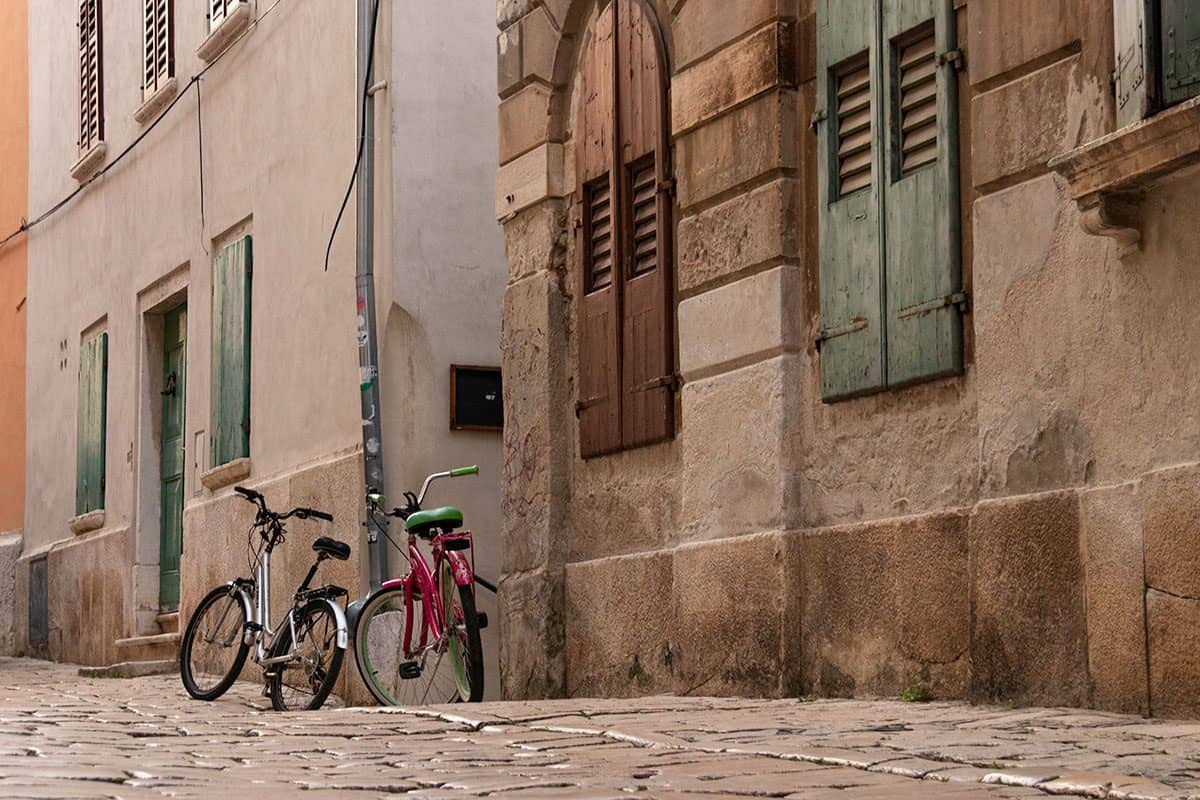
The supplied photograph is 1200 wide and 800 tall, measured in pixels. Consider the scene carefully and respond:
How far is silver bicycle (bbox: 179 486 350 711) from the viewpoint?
31.7 feet

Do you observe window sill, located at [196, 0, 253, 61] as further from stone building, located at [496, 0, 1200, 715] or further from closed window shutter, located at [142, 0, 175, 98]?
stone building, located at [496, 0, 1200, 715]

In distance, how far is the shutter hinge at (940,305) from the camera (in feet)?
23.9

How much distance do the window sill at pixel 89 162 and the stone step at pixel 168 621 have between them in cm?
423

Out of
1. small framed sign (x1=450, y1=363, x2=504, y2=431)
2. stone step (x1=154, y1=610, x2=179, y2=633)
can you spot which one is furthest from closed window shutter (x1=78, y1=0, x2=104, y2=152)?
small framed sign (x1=450, y1=363, x2=504, y2=431)

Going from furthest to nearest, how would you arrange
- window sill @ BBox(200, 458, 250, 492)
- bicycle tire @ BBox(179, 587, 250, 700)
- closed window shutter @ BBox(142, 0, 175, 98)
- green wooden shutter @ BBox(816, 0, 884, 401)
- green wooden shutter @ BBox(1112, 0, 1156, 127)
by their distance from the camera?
closed window shutter @ BBox(142, 0, 175, 98) < window sill @ BBox(200, 458, 250, 492) < bicycle tire @ BBox(179, 587, 250, 700) < green wooden shutter @ BBox(816, 0, 884, 401) < green wooden shutter @ BBox(1112, 0, 1156, 127)

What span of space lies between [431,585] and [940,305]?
3.05 metres

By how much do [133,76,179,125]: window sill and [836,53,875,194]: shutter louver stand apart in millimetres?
8753

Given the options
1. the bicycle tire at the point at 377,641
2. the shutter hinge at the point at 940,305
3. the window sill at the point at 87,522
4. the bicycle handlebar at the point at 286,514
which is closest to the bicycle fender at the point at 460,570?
the bicycle tire at the point at 377,641

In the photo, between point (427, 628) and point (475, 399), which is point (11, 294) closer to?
point (475, 399)

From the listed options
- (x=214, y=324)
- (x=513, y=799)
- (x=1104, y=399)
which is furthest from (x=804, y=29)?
(x=214, y=324)

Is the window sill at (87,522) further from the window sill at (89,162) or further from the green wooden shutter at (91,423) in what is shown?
the window sill at (89,162)

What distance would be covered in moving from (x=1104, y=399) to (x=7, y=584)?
50.1 feet

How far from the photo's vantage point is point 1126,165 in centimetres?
627

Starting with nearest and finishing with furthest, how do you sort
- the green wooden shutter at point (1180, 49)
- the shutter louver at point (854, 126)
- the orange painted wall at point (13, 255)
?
the green wooden shutter at point (1180, 49) → the shutter louver at point (854, 126) → the orange painted wall at point (13, 255)
